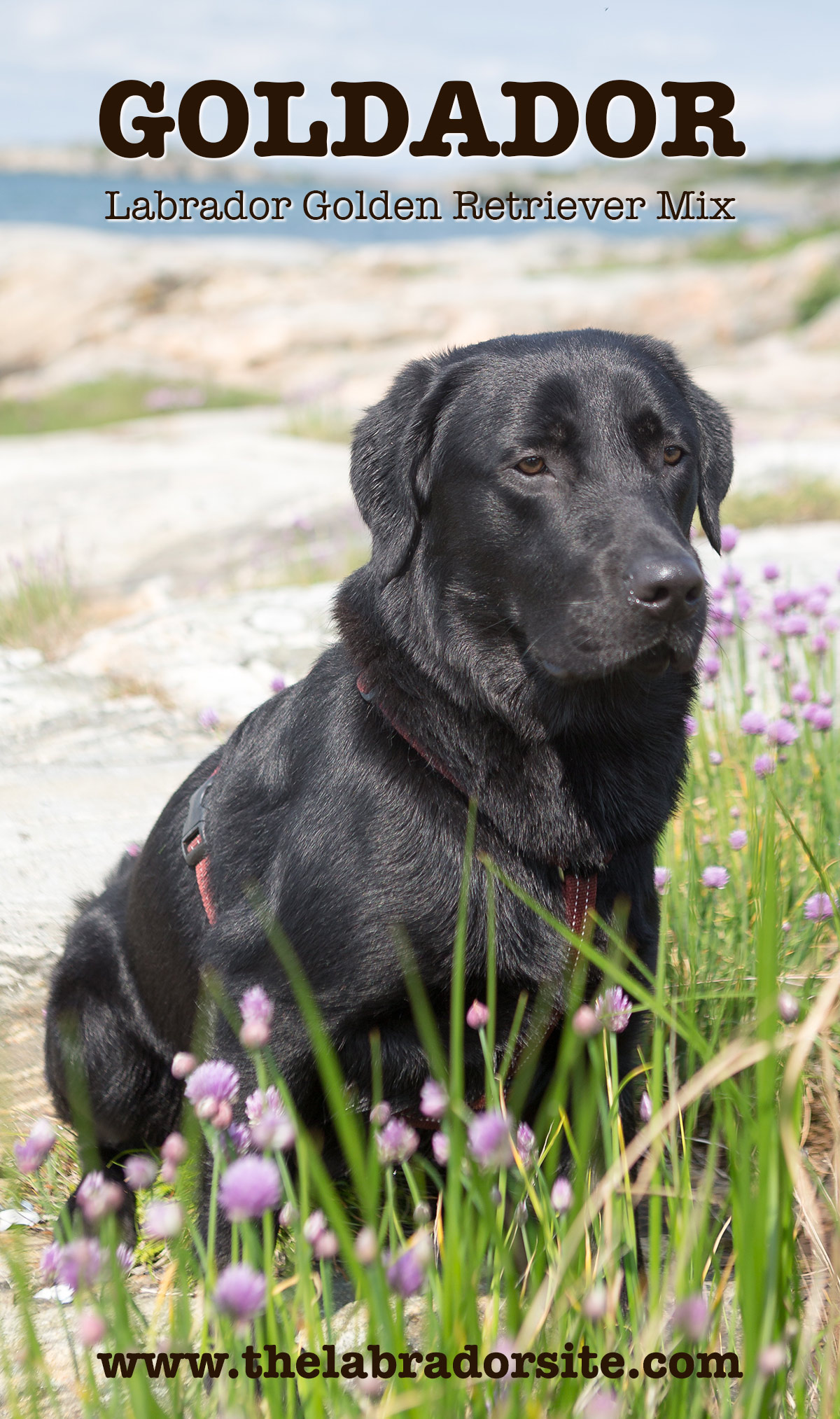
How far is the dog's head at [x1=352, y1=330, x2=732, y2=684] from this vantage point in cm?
198

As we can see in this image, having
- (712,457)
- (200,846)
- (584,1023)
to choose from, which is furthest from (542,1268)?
(712,457)

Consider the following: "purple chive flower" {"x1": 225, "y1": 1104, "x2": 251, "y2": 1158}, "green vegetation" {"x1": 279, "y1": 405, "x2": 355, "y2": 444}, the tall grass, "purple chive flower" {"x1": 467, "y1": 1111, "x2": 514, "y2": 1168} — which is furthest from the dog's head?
"green vegetation" {"x1": 279, "y1": 405, "x2": 355, "y2": 444}

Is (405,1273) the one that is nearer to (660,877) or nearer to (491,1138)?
(491,1138)

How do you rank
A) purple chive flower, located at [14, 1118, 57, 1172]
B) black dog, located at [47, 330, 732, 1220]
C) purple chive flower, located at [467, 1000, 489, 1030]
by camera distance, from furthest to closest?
black dog, located at [47, 330, 732, 1220] < purple chive flower, located at [467, 1000, 489, 1030] < purple chive flower, located at [14, 1118, 57, 1172]

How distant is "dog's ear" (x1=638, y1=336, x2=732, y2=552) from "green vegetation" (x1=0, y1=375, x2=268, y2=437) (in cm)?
1235

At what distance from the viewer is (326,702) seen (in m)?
2.27

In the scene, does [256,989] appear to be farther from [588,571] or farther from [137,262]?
[137,262]

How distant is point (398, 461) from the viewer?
7.59ft

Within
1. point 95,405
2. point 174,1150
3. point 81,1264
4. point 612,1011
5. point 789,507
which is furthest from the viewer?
point 95,405

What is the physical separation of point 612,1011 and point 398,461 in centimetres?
121

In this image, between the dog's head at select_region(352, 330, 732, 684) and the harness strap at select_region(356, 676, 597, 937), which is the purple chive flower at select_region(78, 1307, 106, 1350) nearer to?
the harness strap at select_region(356, 676, 597, 937)

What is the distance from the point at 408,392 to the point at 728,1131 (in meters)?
Result: 1.63

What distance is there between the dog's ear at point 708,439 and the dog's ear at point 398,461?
503 millimetres

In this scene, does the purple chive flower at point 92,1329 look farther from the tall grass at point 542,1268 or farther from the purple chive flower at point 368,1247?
the purple chive flower at point 368,1247
